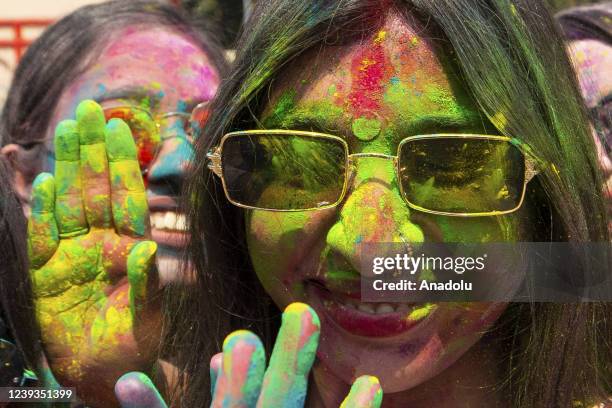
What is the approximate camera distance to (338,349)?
134cm

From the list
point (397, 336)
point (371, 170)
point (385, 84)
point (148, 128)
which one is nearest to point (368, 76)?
point (385, 84)

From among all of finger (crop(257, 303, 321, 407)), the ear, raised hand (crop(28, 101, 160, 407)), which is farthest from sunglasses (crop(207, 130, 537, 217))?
the ear

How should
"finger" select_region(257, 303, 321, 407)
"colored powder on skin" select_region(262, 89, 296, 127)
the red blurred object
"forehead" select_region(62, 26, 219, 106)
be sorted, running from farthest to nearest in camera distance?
the red blurred object < "forehead" select_region(62, 26, 219, 106) < "colored powder on skin" select_region(262, 89, 296, 127) < "finger" select_region(257, 303, 321, 407)

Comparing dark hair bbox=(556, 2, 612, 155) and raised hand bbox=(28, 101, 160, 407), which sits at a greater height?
dark hair bbox=(556, 2, 612, 155)

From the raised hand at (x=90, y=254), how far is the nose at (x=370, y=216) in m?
0.48

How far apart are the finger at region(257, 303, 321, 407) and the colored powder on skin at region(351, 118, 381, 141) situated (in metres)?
0.33

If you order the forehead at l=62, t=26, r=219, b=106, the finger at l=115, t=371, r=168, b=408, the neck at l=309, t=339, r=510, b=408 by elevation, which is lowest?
the finger at l=115, t=371, r=168, b=408

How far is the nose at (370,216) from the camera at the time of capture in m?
1.25

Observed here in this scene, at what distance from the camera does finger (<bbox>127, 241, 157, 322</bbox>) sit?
4.95 feet

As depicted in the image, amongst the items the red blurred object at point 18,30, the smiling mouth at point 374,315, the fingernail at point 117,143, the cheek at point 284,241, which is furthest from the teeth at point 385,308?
the red blurred object at point 18,30

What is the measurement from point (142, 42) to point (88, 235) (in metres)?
0.90

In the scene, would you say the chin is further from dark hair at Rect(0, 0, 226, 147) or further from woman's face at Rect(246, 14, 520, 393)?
dark hair at Rect(0, 0, 226, 147)

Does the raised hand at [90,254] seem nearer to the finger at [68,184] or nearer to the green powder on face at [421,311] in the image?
the finger at [68,184]

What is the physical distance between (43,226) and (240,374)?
27.1 inches
